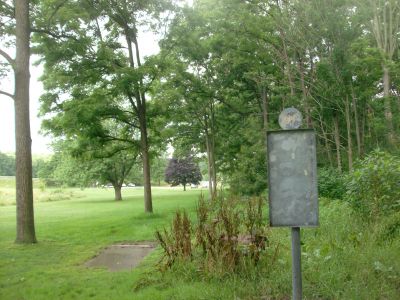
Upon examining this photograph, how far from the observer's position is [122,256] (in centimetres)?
871

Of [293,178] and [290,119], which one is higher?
[290,119]

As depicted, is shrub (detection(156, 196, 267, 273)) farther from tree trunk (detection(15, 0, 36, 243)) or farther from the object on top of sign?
tree trunk (detection(15, 0, 36, 243))

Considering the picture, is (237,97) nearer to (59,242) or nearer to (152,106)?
(152,106)

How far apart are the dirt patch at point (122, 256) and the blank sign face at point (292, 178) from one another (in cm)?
455

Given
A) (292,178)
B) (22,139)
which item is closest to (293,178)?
(292,178)

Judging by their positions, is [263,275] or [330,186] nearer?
[263,275]

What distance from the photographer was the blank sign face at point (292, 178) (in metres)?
3.54

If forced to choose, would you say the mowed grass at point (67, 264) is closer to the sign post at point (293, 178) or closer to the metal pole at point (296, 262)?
the metal pole at point (296, 262)

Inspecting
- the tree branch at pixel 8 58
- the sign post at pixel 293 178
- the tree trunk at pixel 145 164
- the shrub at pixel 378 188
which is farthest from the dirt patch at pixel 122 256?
the tree trunk at pixel 145 164

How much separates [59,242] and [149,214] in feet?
16.7

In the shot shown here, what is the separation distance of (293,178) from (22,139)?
29.8ft

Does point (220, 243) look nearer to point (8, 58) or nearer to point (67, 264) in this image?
point (67, 264)

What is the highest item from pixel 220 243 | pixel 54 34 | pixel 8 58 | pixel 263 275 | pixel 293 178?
pixel 54 34

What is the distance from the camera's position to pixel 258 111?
24.1 meters
